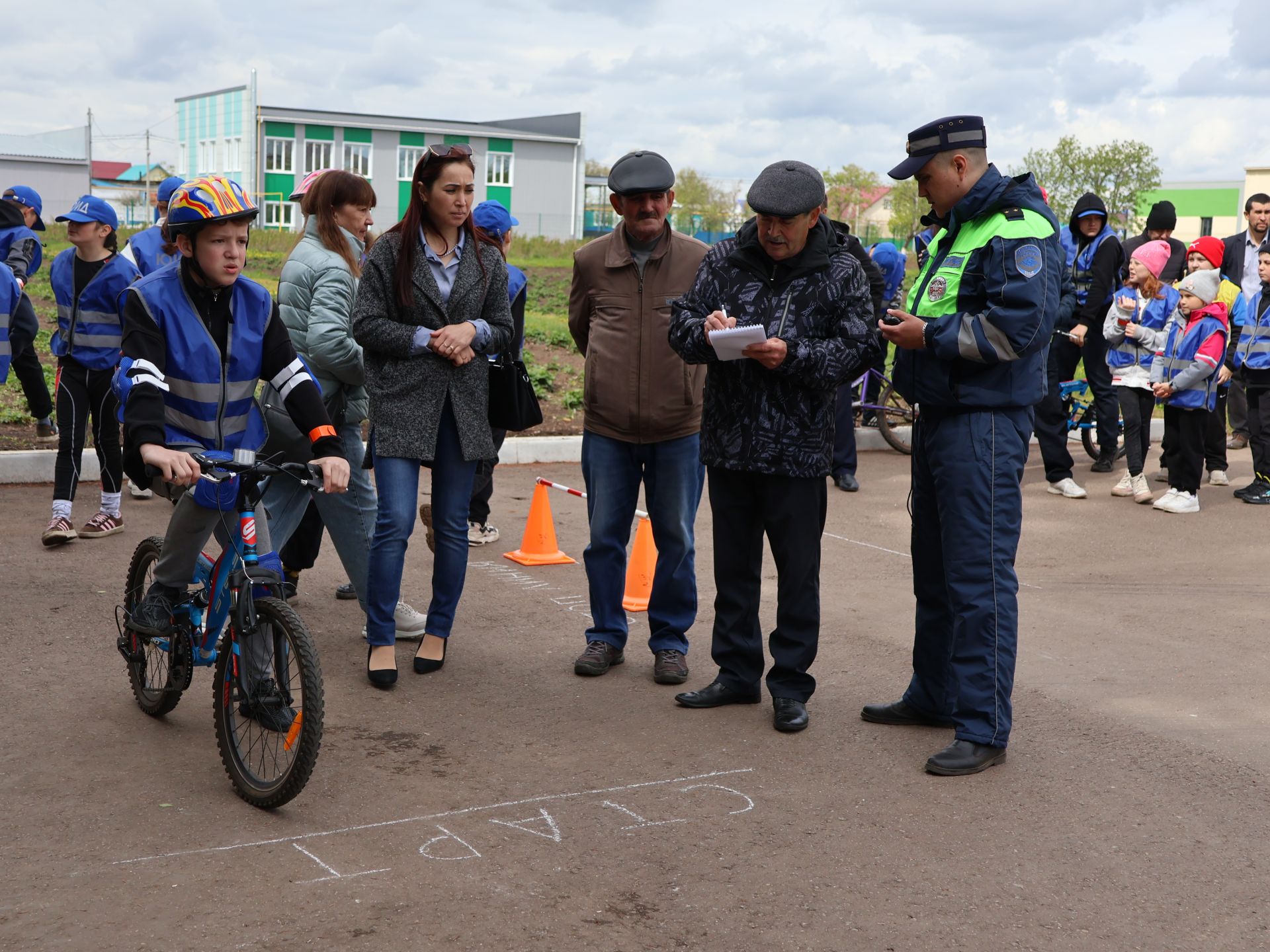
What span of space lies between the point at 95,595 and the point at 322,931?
4.14 metres

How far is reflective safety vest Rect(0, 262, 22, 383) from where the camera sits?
25.0 feet

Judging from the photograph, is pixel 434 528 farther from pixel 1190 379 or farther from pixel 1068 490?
pixel 1190 379

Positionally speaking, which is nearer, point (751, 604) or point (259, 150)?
point (751, 604)

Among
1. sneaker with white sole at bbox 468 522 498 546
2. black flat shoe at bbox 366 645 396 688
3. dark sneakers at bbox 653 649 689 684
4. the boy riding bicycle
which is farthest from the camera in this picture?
sneaker with white sole at bbox 468 522 498 546

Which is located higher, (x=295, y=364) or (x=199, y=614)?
(x=295, y=364)

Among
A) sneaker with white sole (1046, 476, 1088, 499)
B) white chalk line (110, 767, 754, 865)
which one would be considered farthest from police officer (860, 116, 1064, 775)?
sneaker with white sole (1046, 476, 1088, 499)

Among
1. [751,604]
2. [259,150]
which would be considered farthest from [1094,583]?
[259,150]

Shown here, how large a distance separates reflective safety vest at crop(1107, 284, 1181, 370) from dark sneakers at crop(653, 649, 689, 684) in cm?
683

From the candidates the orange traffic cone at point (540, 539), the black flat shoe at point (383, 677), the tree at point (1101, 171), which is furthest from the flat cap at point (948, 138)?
the tree at point (1101, 171)

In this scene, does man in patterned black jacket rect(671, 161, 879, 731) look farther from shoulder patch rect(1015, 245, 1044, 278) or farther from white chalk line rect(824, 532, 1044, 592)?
white chalk line rect(824, 532, 1044, 592)

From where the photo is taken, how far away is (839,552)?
889 cm

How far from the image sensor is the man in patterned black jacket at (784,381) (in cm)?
516

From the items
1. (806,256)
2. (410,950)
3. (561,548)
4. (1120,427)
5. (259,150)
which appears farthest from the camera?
(259,150)

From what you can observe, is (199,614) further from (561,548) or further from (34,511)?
(34,511)
